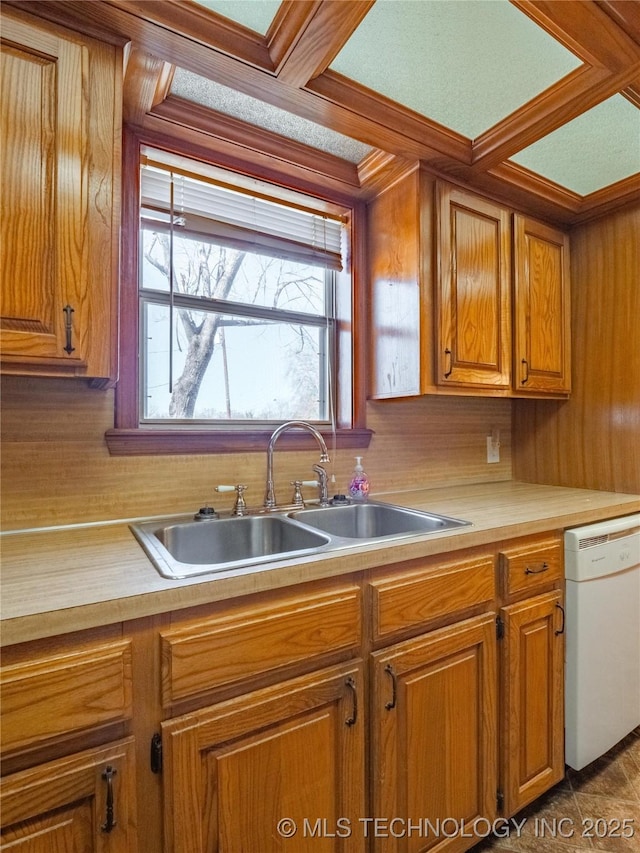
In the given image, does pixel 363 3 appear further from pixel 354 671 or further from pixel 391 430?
pixel 354 671

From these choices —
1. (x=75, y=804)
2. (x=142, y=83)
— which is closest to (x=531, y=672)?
(x=75, y=804)

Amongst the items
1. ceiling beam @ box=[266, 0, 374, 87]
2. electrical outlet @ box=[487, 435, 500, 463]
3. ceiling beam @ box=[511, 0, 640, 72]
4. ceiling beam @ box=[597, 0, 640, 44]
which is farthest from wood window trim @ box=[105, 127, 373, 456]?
electrical outlet @ box=[487, 435, 500, 463]

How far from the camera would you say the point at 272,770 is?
91 cm

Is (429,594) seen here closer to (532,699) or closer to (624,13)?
(532,699)

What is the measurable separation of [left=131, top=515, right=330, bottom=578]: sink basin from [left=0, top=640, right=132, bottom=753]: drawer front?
44cm

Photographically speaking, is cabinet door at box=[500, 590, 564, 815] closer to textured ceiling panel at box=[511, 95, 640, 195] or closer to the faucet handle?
the faucet handle

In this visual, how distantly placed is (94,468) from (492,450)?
1908mm

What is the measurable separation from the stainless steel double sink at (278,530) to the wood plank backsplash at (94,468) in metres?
0.12

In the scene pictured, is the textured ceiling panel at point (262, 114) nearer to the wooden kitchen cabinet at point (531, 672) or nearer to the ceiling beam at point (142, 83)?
the ceiling beam at point (142, 83)

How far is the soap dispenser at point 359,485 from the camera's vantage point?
173 cm

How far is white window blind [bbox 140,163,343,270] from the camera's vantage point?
152 centimetres

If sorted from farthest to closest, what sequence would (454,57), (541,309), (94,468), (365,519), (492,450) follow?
(492,450), (541,309), (365,519), (94,468), (454,57)

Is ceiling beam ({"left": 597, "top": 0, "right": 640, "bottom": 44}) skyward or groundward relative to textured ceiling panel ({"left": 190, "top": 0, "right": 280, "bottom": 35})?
skyward

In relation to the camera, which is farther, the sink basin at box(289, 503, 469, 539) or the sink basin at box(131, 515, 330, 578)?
the sink basin at box(289, 503, 469, 539)
